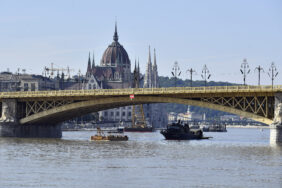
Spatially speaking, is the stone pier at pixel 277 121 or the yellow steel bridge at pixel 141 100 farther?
the yellow steel bridge at pixel 141 100

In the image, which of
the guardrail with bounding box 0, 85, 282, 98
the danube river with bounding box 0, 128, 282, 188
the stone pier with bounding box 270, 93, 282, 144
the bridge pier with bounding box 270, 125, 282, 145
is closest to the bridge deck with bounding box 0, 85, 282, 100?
the guardrail with bounding box 0, 85, 282, 98

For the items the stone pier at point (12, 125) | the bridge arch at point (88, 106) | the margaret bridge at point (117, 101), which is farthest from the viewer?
the stone pier at point (12, 125)

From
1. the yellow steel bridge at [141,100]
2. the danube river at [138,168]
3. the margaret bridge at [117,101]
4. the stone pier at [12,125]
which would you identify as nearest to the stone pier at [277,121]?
the margaret bridge at [117,101]

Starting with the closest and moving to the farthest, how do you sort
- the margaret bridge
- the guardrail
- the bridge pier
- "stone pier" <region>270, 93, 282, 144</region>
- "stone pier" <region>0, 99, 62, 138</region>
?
"stone pier" <region>270, 93, 282, 144</region> < the bridge pier < the guardrail < the margaret bridge < "stone pier" <region>0, 99, 62, 138</region>

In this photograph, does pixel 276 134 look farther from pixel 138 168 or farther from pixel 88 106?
pixel 138 168

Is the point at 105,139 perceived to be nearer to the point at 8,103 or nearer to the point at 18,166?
the point at 8,103

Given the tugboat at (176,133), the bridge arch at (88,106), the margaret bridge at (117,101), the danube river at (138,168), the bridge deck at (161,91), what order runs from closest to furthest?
the danube river at (138,168) → the bridge deck at (161,91) → the margaret bridge at (117,101) → the bridge arch at (88,106) → the tugboat at (176,133)

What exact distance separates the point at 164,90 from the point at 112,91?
36.1 ft

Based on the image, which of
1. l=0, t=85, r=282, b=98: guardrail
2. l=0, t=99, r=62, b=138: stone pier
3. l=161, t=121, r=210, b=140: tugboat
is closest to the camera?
l=0, t=85, r=282, b=98: guardrail

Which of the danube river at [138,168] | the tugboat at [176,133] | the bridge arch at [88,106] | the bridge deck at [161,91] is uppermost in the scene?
the bridge deck at [161,91]

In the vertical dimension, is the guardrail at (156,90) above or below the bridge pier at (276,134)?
above

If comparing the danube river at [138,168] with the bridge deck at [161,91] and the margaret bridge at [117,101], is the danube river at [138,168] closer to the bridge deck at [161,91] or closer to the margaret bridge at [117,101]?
the bridge deck at [161,91]

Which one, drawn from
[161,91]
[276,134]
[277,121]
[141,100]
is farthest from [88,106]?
[277,121]

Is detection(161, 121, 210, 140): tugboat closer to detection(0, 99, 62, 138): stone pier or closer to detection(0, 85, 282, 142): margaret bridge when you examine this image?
detection(0, 85, 282, 142): margaret bridge
